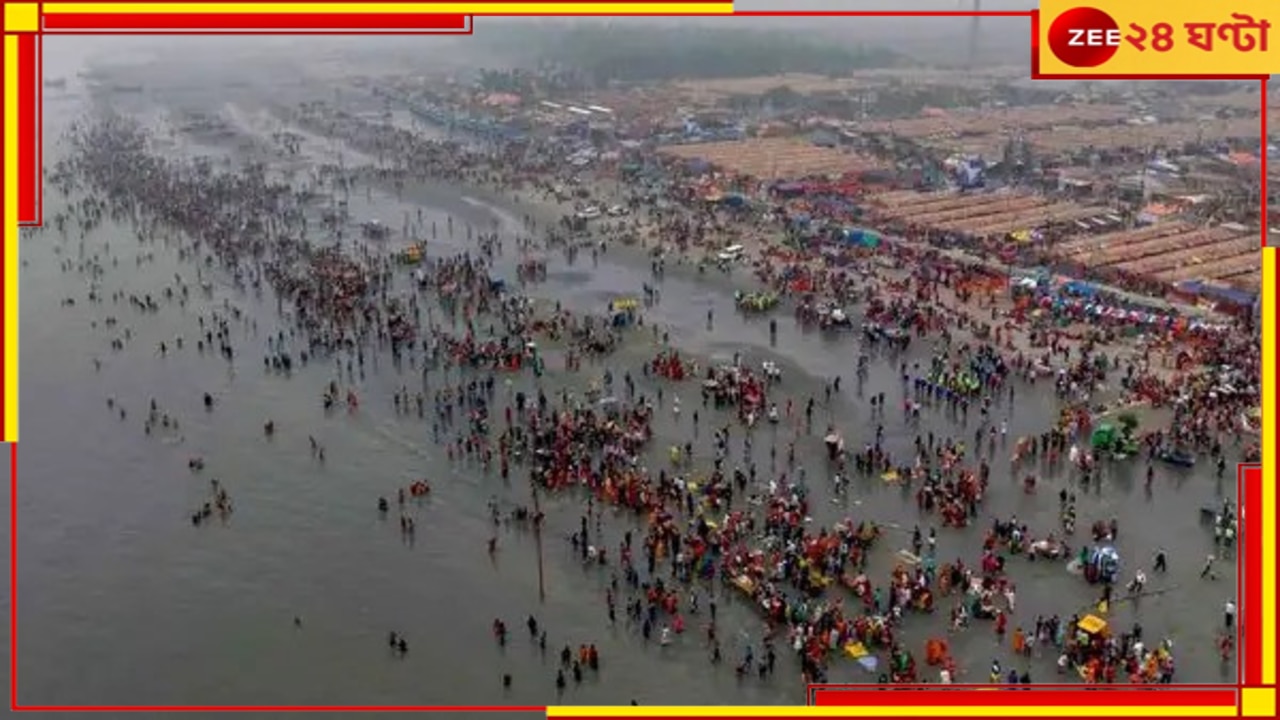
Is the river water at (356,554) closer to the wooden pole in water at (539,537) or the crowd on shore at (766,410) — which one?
the wooden pole in water at (539,537)

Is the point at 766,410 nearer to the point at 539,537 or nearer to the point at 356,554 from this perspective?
the point at 539,537

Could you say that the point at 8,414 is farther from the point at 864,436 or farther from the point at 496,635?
the point at 864,436

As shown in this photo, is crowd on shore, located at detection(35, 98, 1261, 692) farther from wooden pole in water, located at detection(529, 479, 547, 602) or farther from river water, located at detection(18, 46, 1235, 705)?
river water, located at detection(18, 46, 1235, 705)

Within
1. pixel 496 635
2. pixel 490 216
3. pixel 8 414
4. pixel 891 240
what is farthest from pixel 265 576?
pixel 490 216

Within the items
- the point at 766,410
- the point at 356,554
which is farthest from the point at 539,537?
the point at 766,410

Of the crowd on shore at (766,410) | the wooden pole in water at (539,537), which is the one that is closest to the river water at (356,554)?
the wooden pole in water at (539,537)

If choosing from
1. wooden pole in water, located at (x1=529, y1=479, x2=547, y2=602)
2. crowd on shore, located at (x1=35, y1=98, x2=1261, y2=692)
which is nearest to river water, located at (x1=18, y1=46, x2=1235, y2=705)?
wooden pole in water, located at (x1=529, y1=479, x2=547, y2=602)

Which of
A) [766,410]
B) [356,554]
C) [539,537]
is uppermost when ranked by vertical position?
[766,410]
